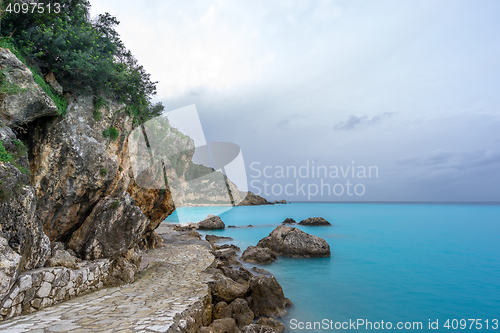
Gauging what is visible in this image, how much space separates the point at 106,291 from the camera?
294 inches

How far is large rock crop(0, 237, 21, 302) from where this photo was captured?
185 inches

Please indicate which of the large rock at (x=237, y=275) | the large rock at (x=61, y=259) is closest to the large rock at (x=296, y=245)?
the large rock at (x=237, y=275)

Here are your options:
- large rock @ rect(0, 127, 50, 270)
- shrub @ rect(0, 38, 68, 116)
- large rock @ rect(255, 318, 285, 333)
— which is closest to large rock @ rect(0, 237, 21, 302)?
large rock @ rect(0, 127, 50, 270)

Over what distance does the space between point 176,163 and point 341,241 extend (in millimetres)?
23103

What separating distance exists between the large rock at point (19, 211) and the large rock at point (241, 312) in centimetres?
588

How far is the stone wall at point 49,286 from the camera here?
17.0ft

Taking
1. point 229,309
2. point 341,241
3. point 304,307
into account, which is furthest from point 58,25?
point 341,241

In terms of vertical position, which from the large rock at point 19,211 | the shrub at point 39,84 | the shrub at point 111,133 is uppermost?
the shrub at point 39,84

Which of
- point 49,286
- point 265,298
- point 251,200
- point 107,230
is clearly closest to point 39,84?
point 107,230

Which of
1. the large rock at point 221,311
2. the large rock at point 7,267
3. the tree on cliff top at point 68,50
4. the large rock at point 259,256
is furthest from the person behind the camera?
the large rock at point 259,256

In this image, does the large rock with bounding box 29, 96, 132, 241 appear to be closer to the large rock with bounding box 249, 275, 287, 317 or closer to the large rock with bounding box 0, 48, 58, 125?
the large rock with bounding box 0, 48, 58, 125

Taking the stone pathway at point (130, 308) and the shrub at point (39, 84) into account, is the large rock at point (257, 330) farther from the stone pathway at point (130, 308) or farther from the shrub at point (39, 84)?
the shrub at point (39, 84)

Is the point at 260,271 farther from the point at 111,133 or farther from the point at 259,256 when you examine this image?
the point at 111,133

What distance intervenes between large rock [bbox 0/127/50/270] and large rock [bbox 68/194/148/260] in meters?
1.30
